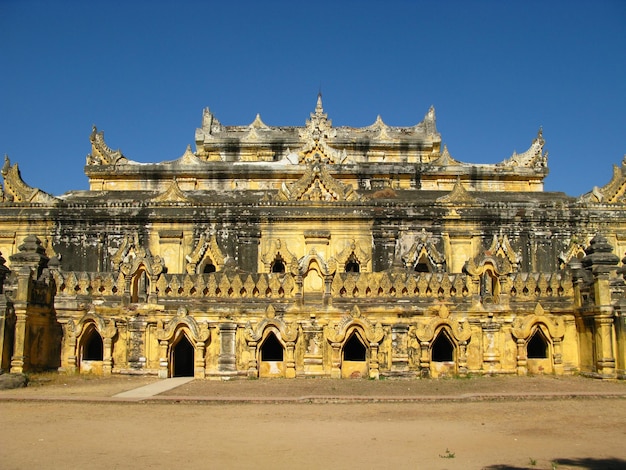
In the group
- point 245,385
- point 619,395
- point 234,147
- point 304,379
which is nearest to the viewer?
point 619,395

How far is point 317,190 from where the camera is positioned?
32.0 metres

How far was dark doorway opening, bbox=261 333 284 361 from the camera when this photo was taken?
74.5 feet

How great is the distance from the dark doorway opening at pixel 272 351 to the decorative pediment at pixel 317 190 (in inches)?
394

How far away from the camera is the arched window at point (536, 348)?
22.5 meters

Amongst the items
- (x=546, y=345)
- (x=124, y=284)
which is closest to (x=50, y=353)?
(x=124, y=284)

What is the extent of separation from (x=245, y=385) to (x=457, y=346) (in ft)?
22.9

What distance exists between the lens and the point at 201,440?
1150cm

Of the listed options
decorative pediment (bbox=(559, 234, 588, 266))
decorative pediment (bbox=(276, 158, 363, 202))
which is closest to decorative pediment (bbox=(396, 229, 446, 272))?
decorative pediment (bbox=(276, 158, 363, 202))

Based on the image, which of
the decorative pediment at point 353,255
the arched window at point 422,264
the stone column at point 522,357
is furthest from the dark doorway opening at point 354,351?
the arched window at point 422,264

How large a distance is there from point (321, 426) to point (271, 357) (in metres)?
10.2

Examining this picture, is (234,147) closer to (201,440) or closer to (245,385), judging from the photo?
(245,385)

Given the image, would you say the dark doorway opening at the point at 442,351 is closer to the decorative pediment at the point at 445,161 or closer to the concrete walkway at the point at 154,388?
the concrete walkway at the point at 154,388

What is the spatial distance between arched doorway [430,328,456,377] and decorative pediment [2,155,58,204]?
776 inches

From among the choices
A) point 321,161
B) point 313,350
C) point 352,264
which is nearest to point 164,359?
point 313,350
